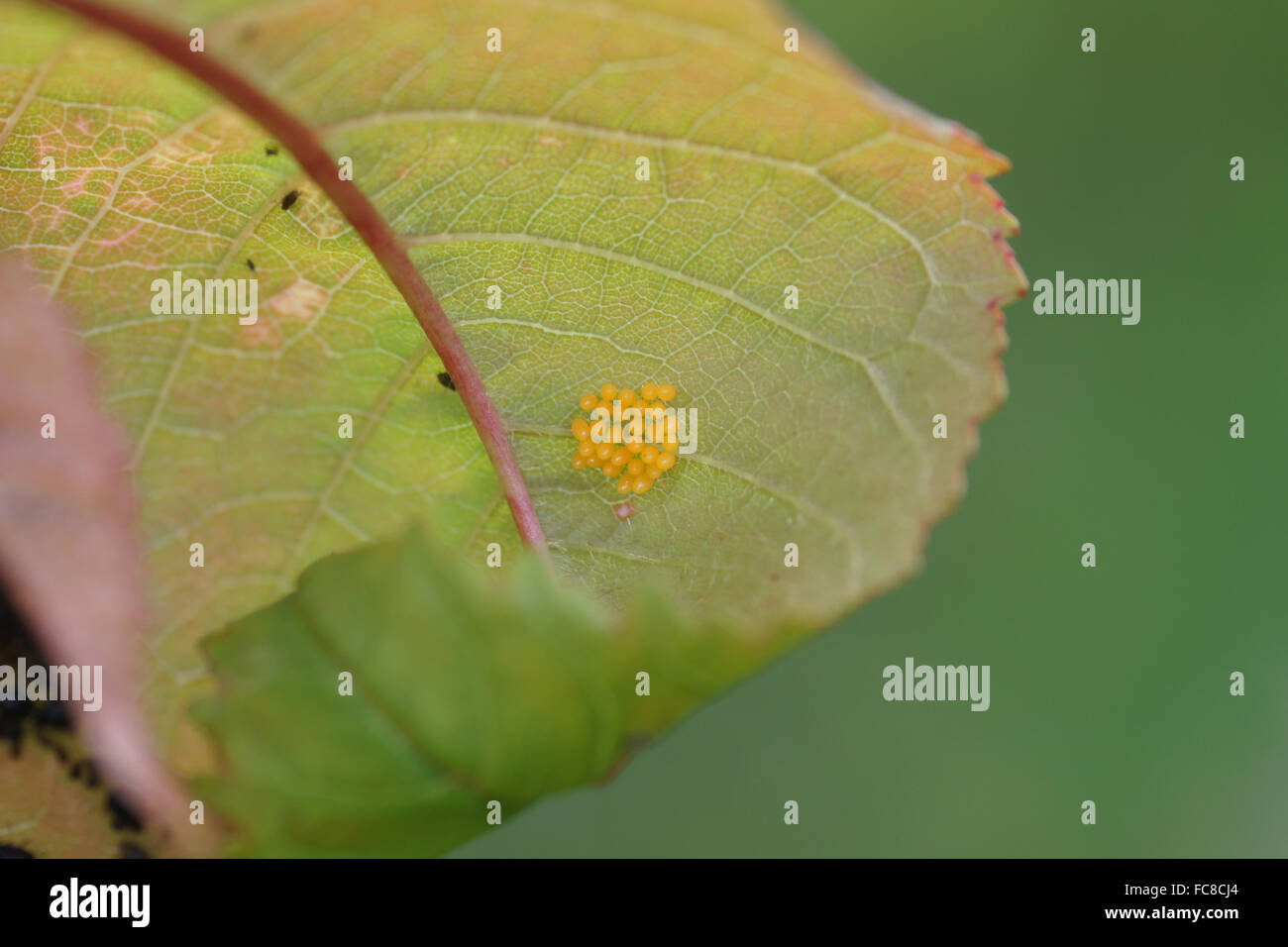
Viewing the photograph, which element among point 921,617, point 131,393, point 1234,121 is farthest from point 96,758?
point 1234,121

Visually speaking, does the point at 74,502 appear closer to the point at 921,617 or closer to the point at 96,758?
the point at 96,758

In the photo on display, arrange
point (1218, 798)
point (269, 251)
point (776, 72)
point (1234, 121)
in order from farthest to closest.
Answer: point (1234, 121), point (1218, 798), point (269, 251), point (776, 72)
